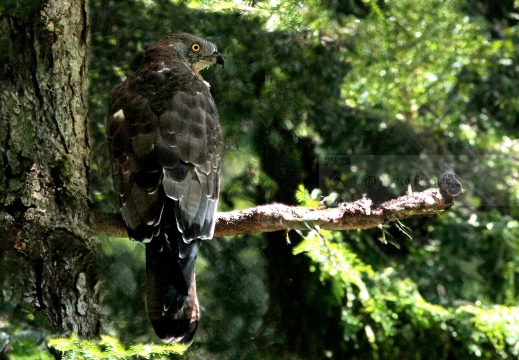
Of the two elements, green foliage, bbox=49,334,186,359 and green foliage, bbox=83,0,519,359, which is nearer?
green foliage, bbox=49,334,186,359

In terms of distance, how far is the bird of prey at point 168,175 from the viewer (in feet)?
4.60

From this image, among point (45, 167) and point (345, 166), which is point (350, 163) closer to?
point (345, 166)

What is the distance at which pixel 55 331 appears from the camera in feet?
4.65

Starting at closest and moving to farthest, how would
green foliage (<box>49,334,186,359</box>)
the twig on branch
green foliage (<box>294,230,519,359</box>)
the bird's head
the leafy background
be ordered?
green foliage (<box>49,334,186,359</box>) → the twig on branch → the bird's head → the leafy background → green foliage (<box>294,230,519,359</box>)

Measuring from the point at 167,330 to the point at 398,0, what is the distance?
2339 millimetres

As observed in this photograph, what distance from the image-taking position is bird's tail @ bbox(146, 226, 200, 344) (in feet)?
4.55

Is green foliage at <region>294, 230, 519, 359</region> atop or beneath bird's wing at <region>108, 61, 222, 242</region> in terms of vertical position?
beneath

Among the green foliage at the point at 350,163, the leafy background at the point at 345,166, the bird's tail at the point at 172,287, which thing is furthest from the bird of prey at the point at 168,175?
the green foliage at the point at 350,163

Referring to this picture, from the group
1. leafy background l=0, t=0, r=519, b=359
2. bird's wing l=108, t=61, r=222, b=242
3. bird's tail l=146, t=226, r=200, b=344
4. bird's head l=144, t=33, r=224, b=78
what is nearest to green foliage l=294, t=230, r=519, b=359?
leafy background l=0, t=0, r=519, b=359

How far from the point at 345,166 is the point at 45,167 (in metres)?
1.59

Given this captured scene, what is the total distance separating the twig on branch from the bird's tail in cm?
15

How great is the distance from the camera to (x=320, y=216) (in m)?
1.51

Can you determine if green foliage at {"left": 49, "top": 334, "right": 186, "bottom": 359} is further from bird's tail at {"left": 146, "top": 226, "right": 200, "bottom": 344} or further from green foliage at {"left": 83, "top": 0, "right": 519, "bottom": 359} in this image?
green foliage at {"left": 83, "top": 0, "right": 519, "bottom": 359}

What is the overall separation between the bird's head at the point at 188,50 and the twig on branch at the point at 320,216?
0.56 metres
